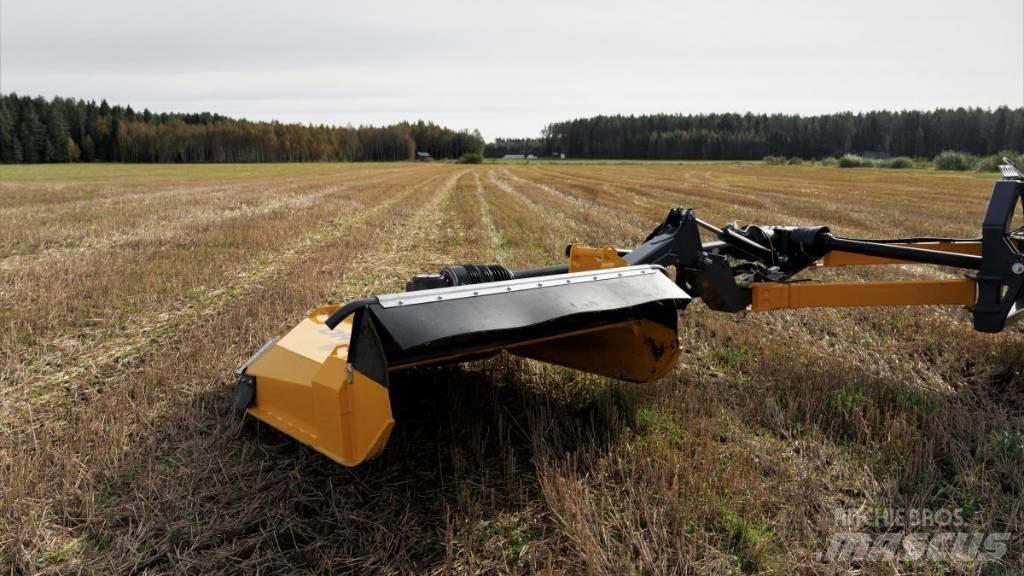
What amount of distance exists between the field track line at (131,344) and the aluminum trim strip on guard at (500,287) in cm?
281

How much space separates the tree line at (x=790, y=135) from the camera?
87.9 metres

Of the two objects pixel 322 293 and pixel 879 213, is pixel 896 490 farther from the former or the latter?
pixel 879 213

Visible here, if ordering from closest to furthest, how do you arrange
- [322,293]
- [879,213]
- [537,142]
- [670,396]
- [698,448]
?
[698,448]
[670,396]
[322,293]
[879,213]
[537,142]

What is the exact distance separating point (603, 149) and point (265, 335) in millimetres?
123094

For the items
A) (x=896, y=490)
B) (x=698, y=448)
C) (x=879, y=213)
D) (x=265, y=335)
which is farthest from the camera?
(x=879, y=213)

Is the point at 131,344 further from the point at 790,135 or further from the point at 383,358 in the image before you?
the point at 790,135

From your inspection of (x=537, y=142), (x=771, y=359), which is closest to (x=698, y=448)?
(x=771, y=359)

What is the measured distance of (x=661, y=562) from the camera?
2.34 m

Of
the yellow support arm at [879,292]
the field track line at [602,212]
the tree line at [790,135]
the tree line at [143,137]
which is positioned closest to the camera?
the yellow support arm at [879,292]

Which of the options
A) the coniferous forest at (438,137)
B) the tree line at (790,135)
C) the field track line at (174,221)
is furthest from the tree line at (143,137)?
the field track line at (174,221)

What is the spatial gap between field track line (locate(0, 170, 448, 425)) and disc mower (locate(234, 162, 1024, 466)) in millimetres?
1678

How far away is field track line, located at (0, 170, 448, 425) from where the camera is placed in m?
4.06

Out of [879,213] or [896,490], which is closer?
[896,490]

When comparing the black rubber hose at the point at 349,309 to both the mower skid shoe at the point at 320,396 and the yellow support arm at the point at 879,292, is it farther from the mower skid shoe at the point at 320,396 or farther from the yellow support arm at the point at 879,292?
the yellow support arm at the point at 879,292
